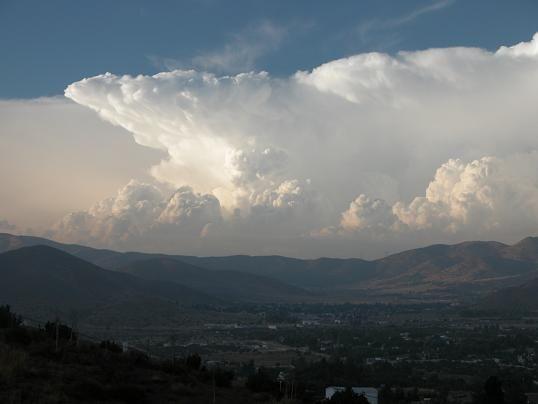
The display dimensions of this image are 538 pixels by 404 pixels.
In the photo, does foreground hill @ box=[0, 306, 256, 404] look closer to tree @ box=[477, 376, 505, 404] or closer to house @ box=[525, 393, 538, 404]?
tree @ box=[477, 376, 505, 404]

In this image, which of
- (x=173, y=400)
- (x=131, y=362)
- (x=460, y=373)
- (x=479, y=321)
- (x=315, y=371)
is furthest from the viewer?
(x=479, y=321)

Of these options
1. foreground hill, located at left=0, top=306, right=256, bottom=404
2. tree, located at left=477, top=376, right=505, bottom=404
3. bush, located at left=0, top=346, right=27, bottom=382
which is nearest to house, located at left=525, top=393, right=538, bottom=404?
tree, located at left=477, top=376, right=505, bottom=404

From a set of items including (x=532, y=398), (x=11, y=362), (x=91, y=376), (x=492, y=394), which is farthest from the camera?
(x=532, y=398)

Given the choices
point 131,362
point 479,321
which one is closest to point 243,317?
point 479,321

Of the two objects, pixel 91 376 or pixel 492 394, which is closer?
pixel 91 376

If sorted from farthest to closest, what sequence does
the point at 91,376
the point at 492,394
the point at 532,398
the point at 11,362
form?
the point at 532,398 → the point at 492,394 → the point at 91,376 → the point at 11,362

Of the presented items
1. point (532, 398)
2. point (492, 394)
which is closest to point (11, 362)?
point (492, 394)

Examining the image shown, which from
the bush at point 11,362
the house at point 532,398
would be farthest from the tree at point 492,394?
the bush at point 11,362

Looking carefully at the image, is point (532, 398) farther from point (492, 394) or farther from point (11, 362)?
point (11, 362)

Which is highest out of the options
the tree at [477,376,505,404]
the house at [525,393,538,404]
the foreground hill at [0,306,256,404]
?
the foreground hill at [0,306,256,404]

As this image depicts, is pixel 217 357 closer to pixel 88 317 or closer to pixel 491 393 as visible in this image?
pixel 491 393

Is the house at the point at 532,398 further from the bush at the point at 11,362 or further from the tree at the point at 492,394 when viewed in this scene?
the bush at the point at 11,362
